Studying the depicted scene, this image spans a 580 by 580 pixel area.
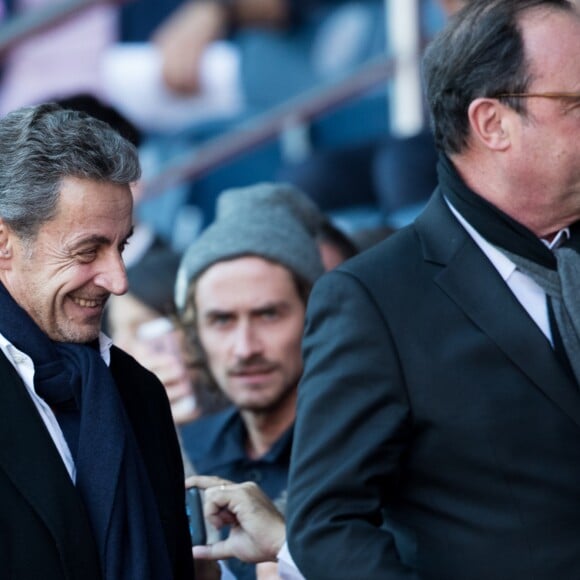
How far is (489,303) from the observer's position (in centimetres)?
288

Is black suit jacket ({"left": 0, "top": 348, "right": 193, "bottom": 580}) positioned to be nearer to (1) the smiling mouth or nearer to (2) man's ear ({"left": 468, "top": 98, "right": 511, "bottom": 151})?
(1) the smiling mouth

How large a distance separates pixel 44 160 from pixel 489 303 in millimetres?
871

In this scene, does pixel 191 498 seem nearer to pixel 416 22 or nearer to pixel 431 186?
pixel 431 186

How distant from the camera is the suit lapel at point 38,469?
8.83 ft

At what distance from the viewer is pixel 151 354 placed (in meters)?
5.01

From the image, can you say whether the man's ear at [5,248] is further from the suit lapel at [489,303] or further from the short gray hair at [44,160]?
the suit lapel at [489,303]

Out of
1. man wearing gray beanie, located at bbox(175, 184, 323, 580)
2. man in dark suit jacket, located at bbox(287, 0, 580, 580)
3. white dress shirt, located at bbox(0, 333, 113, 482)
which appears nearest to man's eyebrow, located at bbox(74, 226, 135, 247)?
white dress shirt, located at bbox(0, 333, 113, 482)

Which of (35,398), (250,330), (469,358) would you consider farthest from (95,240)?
(250,330)

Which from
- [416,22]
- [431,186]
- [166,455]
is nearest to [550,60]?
[166,455]

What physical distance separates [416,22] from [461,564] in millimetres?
4564

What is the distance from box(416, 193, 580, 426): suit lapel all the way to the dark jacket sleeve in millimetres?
172

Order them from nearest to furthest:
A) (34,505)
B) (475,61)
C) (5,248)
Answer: (34,505), (5,248), (475,61)

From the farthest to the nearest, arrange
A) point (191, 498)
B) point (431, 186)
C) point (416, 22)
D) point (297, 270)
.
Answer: point (416, 22), point (431, 186), point (297, 270), point (191, 498)

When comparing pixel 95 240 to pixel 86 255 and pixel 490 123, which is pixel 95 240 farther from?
pixel 490 123
